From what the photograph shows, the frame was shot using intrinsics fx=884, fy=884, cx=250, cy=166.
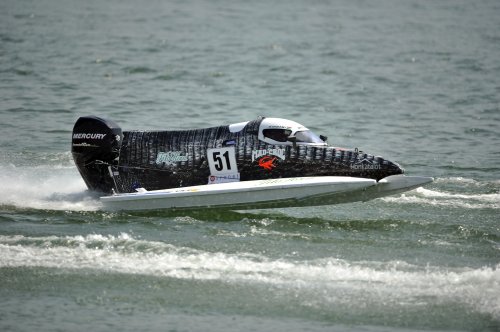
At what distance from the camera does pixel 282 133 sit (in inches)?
559

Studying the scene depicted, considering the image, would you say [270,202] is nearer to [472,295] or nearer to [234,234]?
[234,234]

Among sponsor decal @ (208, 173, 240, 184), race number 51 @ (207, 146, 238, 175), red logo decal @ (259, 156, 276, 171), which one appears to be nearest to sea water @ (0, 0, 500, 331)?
sponsor decal @ (208, 173, 240, 184)

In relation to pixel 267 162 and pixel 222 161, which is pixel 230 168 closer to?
pixel 222 161

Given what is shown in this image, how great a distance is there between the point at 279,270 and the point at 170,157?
3.57m

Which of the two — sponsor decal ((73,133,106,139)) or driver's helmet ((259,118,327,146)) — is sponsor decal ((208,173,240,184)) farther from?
sponsor decal ((73,133,106,139))

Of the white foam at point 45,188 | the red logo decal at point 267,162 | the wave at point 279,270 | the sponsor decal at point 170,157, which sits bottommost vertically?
the wave at point 279,270

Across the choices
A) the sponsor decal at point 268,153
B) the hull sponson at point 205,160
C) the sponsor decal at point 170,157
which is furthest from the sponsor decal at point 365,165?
the sponsor decal at point 170,157

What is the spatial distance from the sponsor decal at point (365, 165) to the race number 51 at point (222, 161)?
6.34ft

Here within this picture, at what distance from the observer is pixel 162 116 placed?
2442 cm

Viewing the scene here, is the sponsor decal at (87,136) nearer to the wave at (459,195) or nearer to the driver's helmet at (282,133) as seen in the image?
the driver's helmet at (282,133)

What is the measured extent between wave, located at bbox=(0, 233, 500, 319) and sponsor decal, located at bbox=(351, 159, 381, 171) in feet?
6.77

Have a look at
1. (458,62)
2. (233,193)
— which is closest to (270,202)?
(233,193)

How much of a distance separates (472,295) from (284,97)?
1688cm

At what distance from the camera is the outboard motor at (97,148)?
48.8ft
